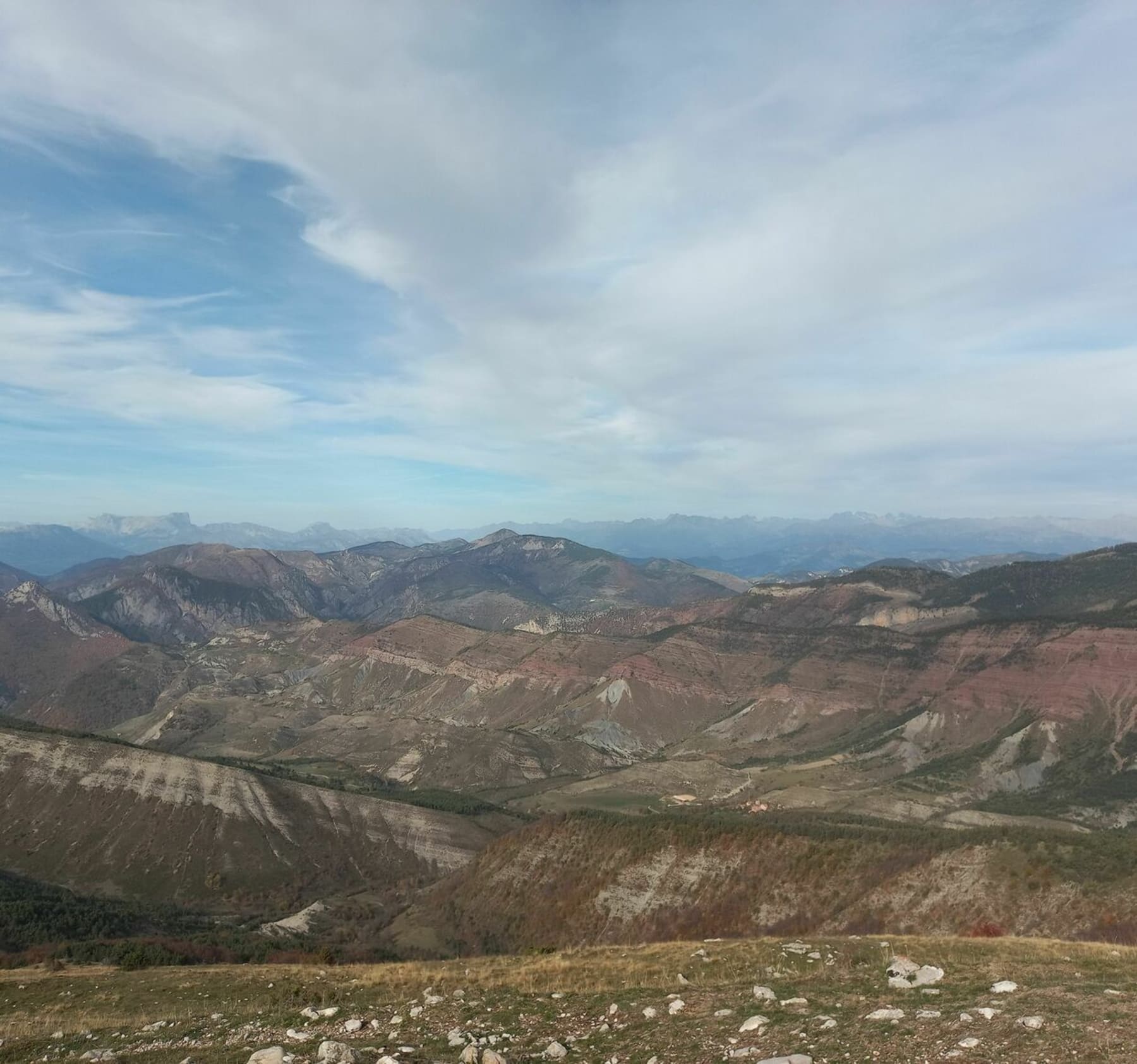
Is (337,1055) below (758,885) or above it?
above

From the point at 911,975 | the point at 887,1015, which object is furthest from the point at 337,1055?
the point at 911,975

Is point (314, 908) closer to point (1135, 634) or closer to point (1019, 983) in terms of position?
point (1019, 983)

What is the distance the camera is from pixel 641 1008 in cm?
1958

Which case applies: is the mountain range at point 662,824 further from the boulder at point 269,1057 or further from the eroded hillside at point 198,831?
the boulder at point 269,1057

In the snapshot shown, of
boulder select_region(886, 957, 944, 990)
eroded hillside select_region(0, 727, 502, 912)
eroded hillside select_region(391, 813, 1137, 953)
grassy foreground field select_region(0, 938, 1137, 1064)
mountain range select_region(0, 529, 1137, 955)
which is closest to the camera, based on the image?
grassy foreground field select_region(0, 938, 1137, 1064)

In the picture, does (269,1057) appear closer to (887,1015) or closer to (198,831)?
(887,1015)

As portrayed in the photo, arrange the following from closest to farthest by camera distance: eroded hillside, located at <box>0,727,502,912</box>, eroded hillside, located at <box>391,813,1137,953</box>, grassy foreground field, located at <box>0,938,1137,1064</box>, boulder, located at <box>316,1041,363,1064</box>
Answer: grassy foreground field, located at <box>0,938,1137,1064</box> → boulder, located at <box>316,1041,363,1064</box> → eroded hillside, located at <box>391,813,1137,953</box> → eroded hillside, located at <box>0,727,502,912</box>

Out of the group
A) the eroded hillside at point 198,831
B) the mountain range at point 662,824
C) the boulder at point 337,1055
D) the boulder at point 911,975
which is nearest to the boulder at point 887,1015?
the boulder at point 911,975

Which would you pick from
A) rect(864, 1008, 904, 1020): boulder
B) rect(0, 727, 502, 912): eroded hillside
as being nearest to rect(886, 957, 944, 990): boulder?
rect(864, 1008, 904, 1020): boulder

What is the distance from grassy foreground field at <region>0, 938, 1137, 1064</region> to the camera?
14.9m

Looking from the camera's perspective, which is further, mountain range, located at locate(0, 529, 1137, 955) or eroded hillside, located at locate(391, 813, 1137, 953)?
mountain range, located at locate(0, 529, 1137, 955)

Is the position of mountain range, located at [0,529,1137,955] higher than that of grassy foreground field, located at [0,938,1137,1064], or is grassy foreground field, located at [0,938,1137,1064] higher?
grassy foreground field, located at [0,938,1137,1064]

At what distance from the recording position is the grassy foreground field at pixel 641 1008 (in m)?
14.9

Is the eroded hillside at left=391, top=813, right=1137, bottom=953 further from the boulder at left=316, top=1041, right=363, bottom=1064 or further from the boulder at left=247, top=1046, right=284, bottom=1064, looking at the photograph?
the boulder at left=316, top=1041, right=363, bottom=1064
